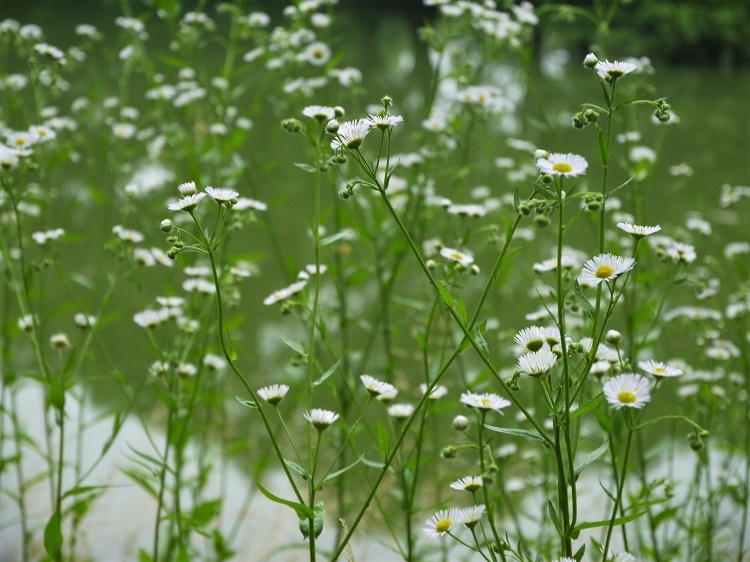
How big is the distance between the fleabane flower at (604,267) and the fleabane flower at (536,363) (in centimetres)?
11

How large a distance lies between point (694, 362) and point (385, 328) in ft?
3.66

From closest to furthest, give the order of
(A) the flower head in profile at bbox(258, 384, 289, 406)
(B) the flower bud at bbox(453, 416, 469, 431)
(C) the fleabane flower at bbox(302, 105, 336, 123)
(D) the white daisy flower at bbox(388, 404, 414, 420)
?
(A) the flower head in profile at bbox(258, 384, 289, 406) < (B) the flower bud at bbox(453, 416, 469, 431) < (C) the fleabane flower at bbox(302, 105, 336, 123) < (D) the white daisy flower at bbox(388, 404, 414, 420)

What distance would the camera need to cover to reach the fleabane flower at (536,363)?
1008 mm

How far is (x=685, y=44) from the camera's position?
45.7 feet

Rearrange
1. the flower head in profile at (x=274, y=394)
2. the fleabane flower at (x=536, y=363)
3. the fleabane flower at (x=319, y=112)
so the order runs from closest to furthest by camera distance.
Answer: the fleabane flower at (x=536, y=363) → the flower head in profile at (x=274, y=394) → the fleabane flower at (x=319, y=112)

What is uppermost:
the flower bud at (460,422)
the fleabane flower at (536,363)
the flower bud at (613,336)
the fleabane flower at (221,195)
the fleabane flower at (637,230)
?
the fleabane flower at (221,195)

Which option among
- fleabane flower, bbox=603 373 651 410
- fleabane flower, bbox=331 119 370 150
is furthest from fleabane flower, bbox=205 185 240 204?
fleabane flower, bbox=603 373 651 410

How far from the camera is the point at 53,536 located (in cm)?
140

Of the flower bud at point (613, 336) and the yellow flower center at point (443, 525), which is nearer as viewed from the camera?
the yellow flower center at point (443, 525)

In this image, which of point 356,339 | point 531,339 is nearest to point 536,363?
point 531,339

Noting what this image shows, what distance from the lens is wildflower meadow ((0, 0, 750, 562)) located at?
43.5 inches

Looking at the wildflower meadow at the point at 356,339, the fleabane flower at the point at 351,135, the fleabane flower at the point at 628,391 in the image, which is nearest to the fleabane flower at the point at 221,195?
the wildflower meadow at the point at 356,339

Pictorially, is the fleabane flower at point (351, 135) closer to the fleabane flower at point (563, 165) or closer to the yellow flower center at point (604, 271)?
the fleabane flower at point (563, 165)

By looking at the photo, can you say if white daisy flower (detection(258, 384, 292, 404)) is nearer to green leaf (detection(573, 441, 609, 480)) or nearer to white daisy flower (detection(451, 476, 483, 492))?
white daisy flower (detection(451, 476, 483, 492))
